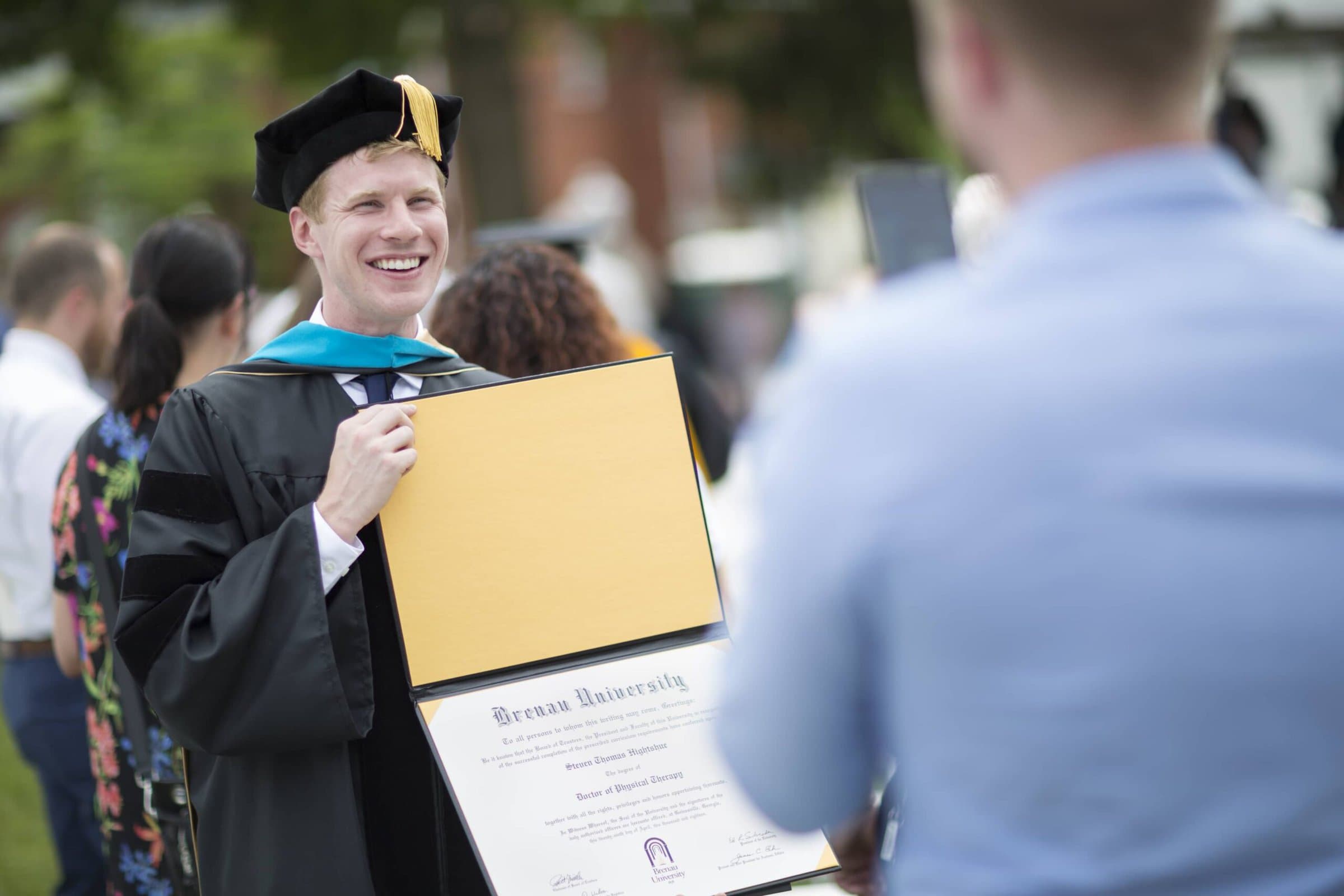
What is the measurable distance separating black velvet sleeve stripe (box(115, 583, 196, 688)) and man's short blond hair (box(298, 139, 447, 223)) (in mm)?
686

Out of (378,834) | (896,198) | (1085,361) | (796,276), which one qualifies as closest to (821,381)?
(1085,361)

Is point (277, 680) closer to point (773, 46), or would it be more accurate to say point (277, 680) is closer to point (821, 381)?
point (821, 381)

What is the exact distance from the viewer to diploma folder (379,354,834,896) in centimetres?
209

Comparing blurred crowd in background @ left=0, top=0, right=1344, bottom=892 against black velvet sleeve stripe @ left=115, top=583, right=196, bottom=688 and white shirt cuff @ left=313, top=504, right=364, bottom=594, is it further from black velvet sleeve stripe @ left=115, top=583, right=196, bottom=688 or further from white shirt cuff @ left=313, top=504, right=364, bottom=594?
black velvet sleeve stripe @ left=115, top=583, right=196, bottom=688

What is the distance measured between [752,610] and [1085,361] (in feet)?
1.12

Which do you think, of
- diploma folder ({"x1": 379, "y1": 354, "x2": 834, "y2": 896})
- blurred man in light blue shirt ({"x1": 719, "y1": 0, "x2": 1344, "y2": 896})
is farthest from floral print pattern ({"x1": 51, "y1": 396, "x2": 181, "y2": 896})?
blurred man in light blue shirt ({"x1": 719, "y1": 0, "x2": 1344, "y2": 896})

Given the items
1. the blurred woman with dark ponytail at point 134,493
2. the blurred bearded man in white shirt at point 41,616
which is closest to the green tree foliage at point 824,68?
the blurred bearded man in white shirt at point 41,616

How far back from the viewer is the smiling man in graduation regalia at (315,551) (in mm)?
2076

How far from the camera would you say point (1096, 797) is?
107 centimetres

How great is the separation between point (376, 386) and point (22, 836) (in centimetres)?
438

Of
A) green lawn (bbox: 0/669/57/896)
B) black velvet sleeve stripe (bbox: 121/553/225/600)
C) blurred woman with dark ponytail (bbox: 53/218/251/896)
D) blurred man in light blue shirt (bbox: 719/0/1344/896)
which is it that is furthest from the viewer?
green lawn (bbox: 0/669/57/896)

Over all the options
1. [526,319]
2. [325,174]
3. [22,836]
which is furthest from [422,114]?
[22,836]
